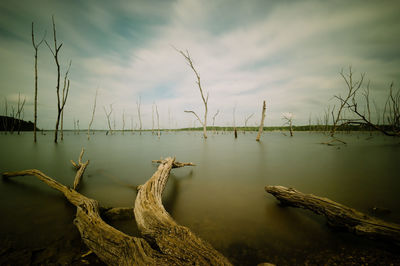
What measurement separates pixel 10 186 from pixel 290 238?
6.98 metres

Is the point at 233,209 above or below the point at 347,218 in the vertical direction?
below

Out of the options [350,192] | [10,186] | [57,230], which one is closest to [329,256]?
[350,192]

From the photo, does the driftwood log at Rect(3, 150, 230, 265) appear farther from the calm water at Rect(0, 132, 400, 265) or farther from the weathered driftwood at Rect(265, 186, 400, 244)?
the weathered driftwood at Rect(265, 186, 400, 244)

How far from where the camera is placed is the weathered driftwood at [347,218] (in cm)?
162

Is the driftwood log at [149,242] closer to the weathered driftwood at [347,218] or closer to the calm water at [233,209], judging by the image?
the calm water at [233,209]

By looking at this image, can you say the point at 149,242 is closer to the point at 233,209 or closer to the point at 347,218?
the point at 233,209

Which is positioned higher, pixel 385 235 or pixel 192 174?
pixel 385 235

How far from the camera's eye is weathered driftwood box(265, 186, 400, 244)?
1.62 m

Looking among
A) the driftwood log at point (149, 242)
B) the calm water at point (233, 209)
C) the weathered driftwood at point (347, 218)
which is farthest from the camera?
the calm water at point (233, 209)

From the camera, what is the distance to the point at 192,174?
5.34 metres

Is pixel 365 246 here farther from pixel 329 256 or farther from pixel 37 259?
pixel 37 259

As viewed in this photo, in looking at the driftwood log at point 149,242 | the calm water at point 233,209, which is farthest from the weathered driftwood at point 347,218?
Result: the driftwood log at point 149,242

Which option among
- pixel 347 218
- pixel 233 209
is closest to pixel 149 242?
pixel 233 209

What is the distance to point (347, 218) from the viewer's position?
1.91 metres
